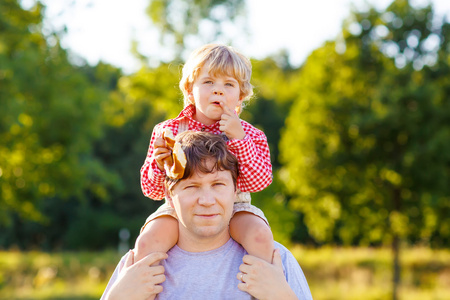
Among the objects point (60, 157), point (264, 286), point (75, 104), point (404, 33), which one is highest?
point (404, 33)

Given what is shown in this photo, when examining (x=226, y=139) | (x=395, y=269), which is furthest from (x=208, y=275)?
(x=395, y=269)

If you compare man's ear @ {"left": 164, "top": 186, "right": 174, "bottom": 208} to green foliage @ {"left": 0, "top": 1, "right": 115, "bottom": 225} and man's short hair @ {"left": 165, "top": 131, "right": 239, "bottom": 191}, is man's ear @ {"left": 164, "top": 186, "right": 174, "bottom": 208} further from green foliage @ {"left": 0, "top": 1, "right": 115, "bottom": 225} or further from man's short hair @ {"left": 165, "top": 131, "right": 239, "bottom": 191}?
green foliage @ {"left": 0, "top": 1, "right": 115, "bottom": 225}

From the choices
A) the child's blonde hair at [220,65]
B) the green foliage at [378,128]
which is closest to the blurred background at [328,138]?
the green foliage at [378,128]

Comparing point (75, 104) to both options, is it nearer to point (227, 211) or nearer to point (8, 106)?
point (8, 106)

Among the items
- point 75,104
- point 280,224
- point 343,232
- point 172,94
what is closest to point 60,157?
point 75,104

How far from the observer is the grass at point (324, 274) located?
12.6m

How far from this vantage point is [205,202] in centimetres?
253

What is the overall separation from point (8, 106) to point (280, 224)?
584cm

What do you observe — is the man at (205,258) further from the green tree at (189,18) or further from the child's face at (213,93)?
the green tree at (189,18)

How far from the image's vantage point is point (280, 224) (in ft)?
39.4

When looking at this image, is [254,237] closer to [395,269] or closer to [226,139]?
[226,139]

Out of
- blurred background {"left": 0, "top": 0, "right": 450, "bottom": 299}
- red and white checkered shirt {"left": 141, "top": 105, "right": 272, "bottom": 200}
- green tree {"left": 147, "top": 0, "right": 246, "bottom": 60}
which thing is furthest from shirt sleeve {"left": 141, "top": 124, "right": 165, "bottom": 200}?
green tree {"left": 147, "top": 0, "right": 246, "bottom": 60}

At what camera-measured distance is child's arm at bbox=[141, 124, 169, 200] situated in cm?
278

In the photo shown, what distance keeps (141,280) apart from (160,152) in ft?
1.96
